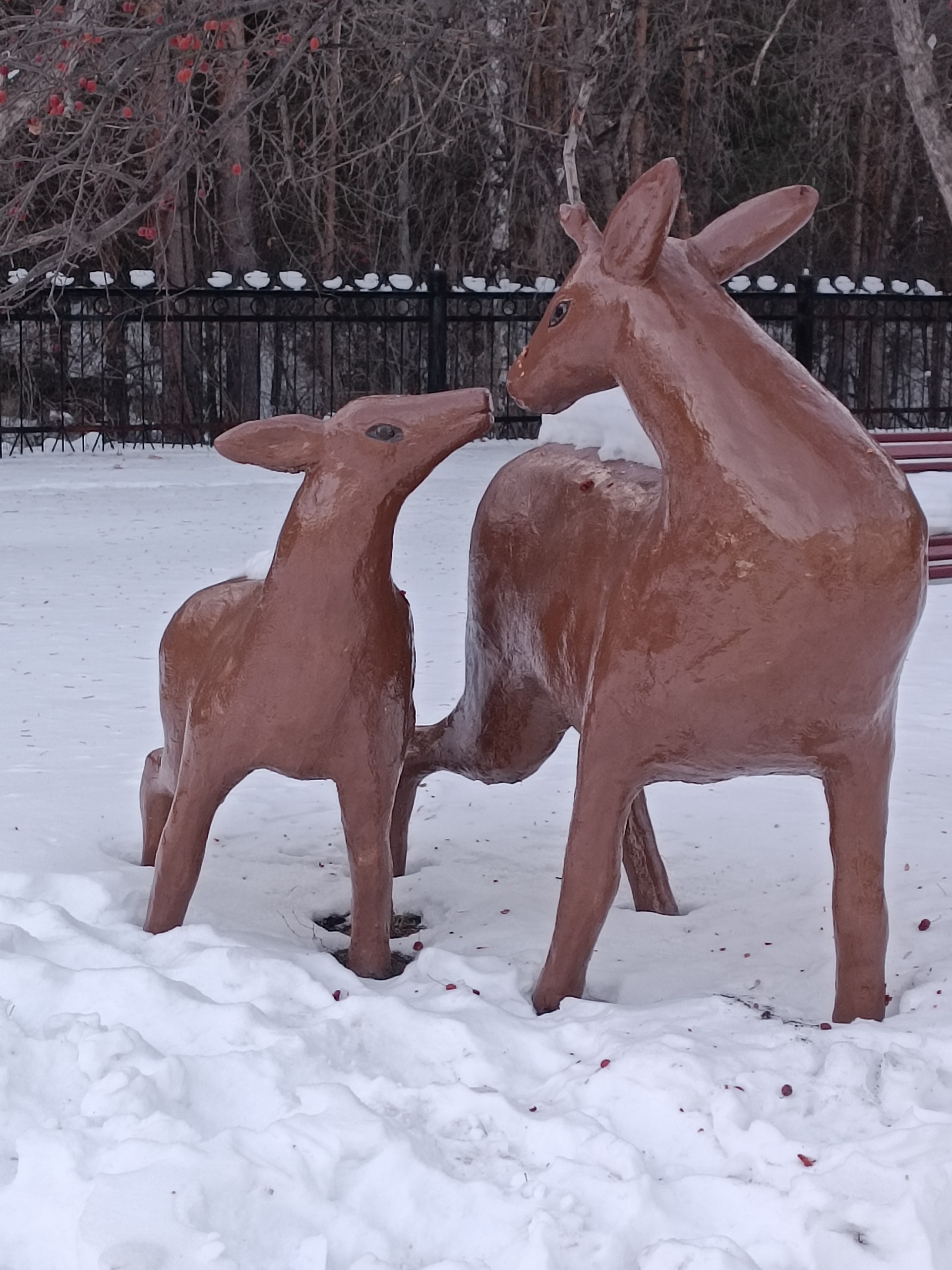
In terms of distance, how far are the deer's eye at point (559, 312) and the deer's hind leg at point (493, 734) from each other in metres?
0.85

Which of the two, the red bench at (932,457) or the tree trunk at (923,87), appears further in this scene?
the tree trunk at (923,87)

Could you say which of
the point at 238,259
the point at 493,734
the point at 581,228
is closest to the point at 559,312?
the point at 581,228

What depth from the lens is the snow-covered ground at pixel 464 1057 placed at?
211cm

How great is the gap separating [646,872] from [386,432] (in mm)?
1325

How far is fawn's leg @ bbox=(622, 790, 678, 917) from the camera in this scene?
347 centimetres

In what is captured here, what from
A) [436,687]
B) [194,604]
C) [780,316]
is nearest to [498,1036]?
[194,604]

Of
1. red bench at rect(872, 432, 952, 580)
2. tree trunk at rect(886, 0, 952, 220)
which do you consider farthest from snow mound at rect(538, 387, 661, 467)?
tree trunk at rect(886, 0, 952, 220)

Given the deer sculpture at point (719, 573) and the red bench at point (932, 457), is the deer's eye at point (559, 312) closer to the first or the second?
the deer sculpture at point (719, 573)

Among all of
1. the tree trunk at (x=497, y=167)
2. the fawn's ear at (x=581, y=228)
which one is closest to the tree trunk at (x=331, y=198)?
the tree trunk at (x=497, y=167)

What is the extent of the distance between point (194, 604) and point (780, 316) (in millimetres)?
12599

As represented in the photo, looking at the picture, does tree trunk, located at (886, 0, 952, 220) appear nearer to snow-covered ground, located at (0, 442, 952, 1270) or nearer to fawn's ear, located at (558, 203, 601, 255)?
snow-covered ground, located at (0, 442, 952, 1270)

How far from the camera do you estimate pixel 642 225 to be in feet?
8.47

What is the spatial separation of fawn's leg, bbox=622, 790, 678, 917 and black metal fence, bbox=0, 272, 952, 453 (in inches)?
388

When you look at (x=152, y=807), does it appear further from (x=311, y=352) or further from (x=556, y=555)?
(x=311, y=352)
